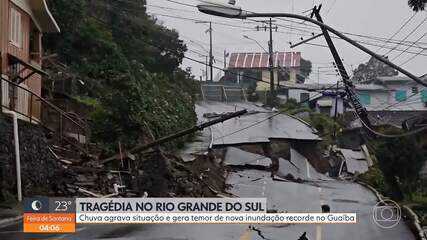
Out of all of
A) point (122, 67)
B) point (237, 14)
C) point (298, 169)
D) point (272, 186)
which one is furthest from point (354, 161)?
point (237, 14)

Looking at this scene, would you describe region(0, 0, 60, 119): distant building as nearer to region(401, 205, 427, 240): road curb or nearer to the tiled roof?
region(401, 205, 427, 240): road curb

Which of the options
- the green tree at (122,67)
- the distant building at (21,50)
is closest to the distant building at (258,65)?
the green tree at (122,67)

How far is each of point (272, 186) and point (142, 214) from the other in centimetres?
1741

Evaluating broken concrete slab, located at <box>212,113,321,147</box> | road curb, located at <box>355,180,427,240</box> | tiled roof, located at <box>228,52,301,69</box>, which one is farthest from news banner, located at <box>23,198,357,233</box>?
tiled roof, located at <box>228,52,301,69</box>

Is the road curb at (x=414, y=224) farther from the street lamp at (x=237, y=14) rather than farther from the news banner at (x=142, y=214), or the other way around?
the street lamp at (x=237, y=14)

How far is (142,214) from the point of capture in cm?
1777

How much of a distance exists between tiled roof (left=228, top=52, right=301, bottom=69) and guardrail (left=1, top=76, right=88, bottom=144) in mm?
72821

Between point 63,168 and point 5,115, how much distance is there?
14.3 feet

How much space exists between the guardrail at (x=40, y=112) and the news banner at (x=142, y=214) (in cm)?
592

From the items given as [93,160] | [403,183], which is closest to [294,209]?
[403,183]

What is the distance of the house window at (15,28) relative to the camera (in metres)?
24.2

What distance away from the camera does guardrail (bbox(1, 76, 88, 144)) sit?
23.2 meters

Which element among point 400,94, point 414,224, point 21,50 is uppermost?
point 21,50

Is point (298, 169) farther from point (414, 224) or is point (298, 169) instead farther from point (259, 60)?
point (259, 60)
